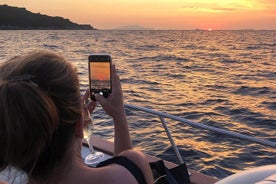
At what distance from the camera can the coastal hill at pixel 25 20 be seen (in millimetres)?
123875

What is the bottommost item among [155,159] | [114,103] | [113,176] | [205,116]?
[205,116]

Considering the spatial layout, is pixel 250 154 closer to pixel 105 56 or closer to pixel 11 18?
pixel 105 56

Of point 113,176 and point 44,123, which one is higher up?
point 44,123

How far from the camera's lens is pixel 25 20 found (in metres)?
127

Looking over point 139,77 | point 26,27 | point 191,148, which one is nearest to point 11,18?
point 26,27

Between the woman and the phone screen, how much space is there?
0.56 m

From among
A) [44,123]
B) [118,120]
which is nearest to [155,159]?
[118,120]

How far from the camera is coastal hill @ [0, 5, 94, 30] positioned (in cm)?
12388

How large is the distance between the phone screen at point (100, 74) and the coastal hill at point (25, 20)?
124463mm

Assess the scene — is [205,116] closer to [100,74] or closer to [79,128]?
[100,74]

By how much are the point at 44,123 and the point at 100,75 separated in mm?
821

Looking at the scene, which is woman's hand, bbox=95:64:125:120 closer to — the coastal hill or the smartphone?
the smartphone

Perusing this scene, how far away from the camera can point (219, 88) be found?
1458cm

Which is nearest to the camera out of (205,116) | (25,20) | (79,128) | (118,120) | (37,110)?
(37,110)
